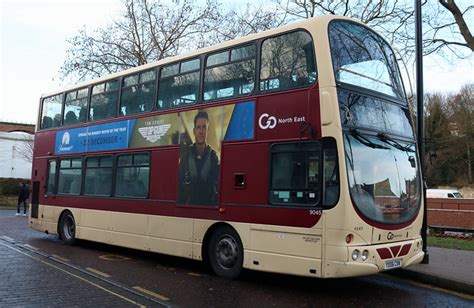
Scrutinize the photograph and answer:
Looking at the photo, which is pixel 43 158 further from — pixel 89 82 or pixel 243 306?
pixel 243 306

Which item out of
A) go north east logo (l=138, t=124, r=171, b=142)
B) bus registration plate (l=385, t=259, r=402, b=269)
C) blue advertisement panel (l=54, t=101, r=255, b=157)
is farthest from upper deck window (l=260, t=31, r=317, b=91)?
bus registration plate (l=385, t=259, r=402, b=269)

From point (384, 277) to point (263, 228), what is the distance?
2.81 metres

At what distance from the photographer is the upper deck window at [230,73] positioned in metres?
8.48

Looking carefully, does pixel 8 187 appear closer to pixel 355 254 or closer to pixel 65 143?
pixel 65 143

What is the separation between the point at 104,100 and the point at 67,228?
385cm

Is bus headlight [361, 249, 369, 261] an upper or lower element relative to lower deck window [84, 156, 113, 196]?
lower

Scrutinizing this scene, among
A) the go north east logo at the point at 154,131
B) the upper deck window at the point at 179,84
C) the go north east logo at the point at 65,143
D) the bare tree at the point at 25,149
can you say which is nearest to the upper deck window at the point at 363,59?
the upper deck window at the point at 179,84

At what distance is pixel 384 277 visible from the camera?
348 inches

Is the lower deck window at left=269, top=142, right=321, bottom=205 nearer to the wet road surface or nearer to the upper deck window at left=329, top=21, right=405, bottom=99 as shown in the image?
the upper deck window at left=329, top=21, right=405, bottom=99

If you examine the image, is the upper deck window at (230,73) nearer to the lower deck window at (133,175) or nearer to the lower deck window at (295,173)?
the lower deck window at (295,173)

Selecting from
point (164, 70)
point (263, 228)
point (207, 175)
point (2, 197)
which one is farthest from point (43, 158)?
point (2, 197)

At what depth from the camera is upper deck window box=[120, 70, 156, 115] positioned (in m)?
10.6

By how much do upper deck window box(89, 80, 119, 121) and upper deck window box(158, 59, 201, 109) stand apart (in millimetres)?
1895

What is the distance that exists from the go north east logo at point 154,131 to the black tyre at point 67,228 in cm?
385
